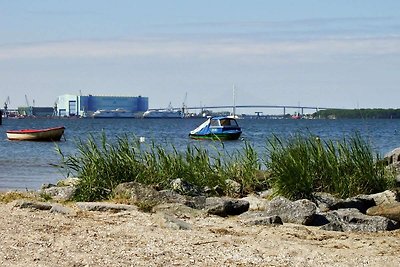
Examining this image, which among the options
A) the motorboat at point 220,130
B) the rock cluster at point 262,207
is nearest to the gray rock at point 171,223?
the rock cluster at point 262,207

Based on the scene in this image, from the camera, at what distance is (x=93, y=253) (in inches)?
419

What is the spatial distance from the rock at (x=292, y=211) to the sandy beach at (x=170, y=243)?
420 millimetres

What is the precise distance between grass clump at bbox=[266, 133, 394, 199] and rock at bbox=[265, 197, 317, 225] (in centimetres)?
192

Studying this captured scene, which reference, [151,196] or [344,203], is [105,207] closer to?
[151,196]

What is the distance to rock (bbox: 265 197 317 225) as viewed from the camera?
14.0 meters

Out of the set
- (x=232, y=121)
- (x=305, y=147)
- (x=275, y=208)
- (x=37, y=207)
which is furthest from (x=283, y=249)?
(x=232, y=121)

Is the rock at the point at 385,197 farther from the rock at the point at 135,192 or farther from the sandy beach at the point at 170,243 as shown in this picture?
the rock at the point at 135,192

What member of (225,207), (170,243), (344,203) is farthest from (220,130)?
(170,243)

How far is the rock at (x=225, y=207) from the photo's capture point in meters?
14.9

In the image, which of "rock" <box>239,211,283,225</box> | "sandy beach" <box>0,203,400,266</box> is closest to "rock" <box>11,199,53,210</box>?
"sandy beach" <box>0,203,400,266</box>

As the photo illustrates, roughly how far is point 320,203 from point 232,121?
4899cm

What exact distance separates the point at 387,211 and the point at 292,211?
160 centimetres

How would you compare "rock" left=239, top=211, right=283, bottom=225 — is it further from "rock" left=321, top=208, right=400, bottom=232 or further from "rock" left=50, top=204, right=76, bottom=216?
"rock" left=50, top=204, right=76, bottom=216

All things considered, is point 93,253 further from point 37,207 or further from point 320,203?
point 320,203
